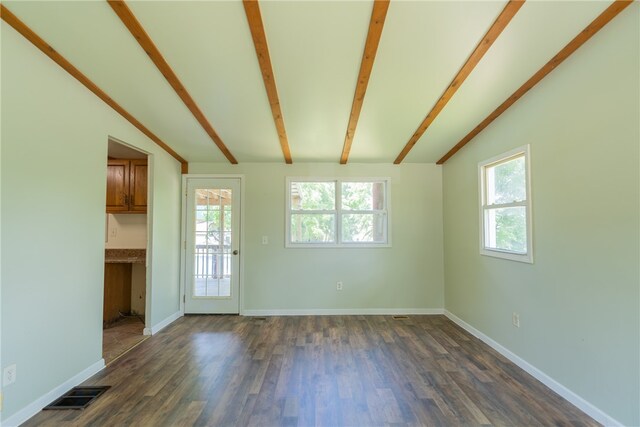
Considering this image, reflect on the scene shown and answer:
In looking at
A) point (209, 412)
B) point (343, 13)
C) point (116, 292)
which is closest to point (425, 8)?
point (343, 13)

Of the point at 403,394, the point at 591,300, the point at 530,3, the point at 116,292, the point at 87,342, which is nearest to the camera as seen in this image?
the point at 530,3

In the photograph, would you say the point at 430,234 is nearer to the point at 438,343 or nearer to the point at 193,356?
the point at 438,343

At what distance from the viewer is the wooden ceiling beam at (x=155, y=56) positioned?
6.01ft

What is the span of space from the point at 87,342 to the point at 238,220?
2.20 m

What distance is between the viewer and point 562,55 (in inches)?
85.0

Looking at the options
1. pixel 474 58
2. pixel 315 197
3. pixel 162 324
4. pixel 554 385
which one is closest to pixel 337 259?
pixel 315 197

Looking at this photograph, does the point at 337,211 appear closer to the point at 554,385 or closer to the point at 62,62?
the point at 554,385

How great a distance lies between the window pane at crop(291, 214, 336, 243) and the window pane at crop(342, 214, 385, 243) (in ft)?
0.66

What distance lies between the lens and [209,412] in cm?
206

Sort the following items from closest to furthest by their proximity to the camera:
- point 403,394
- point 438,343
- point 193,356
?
1. point 403,394
2. point 193,356
3. point 438,343

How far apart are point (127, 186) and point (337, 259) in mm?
3179

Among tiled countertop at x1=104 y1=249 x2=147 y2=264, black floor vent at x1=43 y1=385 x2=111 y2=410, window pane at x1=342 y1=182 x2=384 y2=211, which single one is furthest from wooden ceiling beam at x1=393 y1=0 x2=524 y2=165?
tiled countertop at x1=104 y1=249 x2=147 y2=264

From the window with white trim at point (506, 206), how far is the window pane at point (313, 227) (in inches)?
80.1

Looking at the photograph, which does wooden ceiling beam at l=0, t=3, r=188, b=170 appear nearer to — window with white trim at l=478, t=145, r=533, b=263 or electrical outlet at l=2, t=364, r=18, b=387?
electrical outlet at l=2, t=364, r=18, b=387
